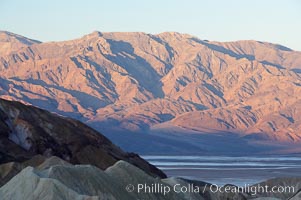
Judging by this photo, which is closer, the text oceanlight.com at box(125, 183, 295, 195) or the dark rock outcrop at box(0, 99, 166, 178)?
the text oceanlight.com at box(125, 183, 295, 195)

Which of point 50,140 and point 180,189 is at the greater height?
point 180,189

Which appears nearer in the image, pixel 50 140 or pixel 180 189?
pixel 180 189

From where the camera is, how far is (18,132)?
436 ft

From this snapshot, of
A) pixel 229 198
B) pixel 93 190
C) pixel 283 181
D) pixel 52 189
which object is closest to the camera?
pixel 52 189

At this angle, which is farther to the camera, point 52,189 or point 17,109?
point 17,109

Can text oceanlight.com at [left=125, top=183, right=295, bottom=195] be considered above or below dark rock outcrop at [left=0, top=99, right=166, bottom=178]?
above

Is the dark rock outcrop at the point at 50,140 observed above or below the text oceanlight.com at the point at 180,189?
below

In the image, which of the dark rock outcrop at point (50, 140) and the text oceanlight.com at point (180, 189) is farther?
the dark rock outcrop at point (50, 140)

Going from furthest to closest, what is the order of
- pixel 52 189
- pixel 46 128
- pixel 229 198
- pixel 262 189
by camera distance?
pixel 46 128 → pixel 262 189 → pixel 229 198 → pixel 52 189

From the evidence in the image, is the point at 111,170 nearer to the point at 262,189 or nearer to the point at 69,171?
the point at 69,171

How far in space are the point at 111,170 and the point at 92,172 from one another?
7.37m

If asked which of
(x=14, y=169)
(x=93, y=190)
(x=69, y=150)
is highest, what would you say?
(x=93, y=190)

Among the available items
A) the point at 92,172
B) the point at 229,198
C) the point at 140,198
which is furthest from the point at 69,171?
the point at 229,198

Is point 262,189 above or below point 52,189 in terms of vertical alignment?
below
